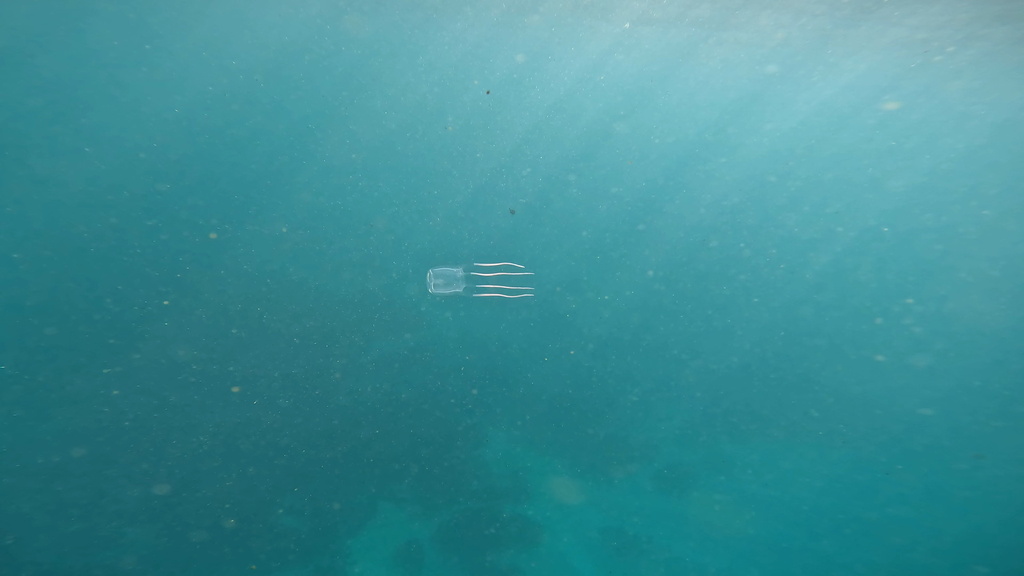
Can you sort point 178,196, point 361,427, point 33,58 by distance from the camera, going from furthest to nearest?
point 361,427 < point 178,196 < point 33,58

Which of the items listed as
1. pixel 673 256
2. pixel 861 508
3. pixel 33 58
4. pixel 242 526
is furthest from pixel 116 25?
pixel 861 508

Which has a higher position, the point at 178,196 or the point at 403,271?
the point at 178,196

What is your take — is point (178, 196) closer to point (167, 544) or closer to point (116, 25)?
point (116, 25)
